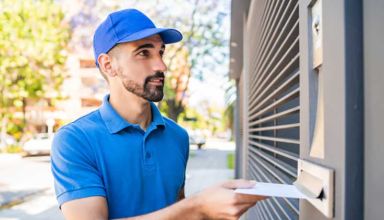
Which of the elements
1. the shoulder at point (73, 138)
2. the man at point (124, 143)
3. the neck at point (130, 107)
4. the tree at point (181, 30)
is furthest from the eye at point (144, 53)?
the tree at point (181, 30)

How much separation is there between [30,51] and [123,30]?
23630 mm

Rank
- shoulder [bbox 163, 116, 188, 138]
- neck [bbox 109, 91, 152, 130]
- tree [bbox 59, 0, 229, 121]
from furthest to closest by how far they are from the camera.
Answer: tree [bbox 59, 0, 229, 121]
shoulder [bbox 163, 116, 188, 138]
neck [bbox 109, 91, 152, 130]

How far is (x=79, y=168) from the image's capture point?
1.80 metres

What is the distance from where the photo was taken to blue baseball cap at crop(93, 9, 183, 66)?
2.08m

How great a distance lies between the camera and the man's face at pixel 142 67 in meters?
2.15

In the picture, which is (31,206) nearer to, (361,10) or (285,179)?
(285,179)

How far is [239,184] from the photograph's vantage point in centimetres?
120

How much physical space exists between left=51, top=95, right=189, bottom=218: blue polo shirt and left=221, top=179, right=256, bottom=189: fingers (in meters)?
0.72

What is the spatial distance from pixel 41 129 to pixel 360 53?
4793 cm

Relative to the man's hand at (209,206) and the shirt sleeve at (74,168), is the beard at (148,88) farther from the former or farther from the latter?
the man's hand at (209,206)

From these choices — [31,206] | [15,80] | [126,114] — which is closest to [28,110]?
[15,80]

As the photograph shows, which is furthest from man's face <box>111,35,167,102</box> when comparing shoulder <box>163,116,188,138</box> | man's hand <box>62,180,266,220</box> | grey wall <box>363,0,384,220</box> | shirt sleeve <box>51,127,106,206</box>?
grey wall <box>363,0,384,220</box>

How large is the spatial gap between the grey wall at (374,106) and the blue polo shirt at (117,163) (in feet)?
4.06

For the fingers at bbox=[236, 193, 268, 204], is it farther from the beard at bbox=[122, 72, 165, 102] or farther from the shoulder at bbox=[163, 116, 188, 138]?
the shoulder at bbox=[163, 116, 188, 138]
